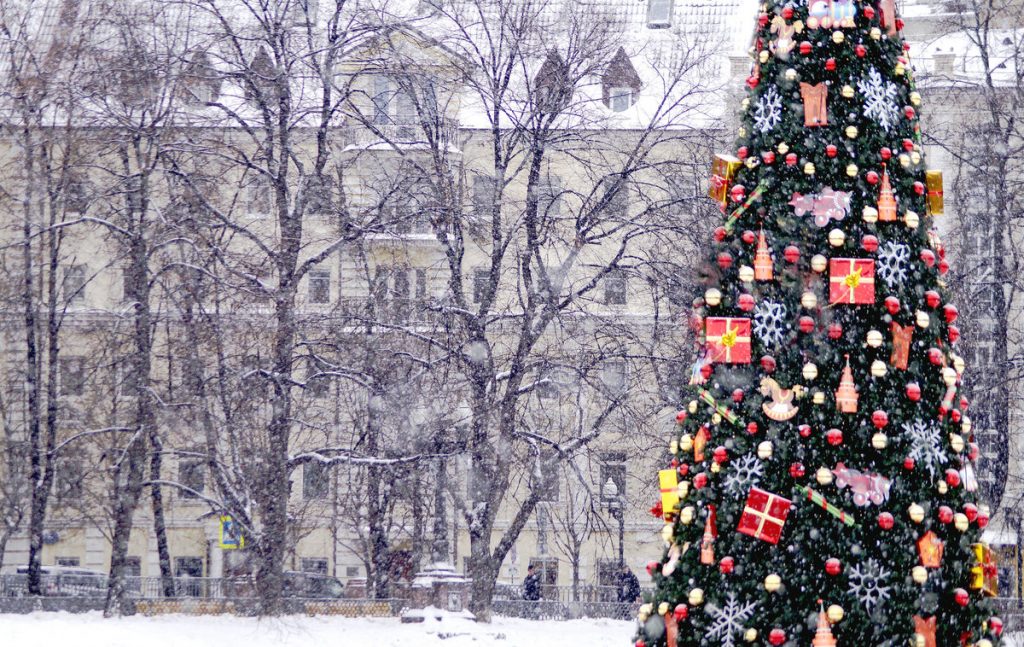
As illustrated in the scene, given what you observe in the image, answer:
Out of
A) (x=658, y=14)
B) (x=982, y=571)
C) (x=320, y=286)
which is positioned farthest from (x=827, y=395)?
(x=658, y=14)

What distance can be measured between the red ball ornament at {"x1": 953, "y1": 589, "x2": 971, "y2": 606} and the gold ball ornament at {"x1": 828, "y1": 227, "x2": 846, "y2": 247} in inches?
86.2

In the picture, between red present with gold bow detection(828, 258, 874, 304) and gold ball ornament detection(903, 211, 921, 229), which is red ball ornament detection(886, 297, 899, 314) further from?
gold ball ornament detection(903, 211, 921, 229)

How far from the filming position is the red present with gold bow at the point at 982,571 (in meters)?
9.02

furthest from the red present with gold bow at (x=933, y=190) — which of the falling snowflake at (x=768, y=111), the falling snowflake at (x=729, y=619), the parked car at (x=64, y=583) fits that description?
the parked car at (x=64, y=583)

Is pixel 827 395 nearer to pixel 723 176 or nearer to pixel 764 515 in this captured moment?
pixel 764 515

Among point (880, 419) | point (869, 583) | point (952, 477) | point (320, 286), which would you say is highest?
point (320, 286)

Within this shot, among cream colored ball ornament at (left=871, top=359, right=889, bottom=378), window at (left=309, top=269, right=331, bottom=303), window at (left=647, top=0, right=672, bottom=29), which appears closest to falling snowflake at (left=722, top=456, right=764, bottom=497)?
cream colored ball ornament at (left=871, top=359, right=889, bottom=378)

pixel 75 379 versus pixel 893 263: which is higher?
pixel 75 379

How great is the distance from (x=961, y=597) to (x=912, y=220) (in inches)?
90.3

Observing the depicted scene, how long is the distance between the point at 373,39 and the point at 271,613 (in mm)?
8593

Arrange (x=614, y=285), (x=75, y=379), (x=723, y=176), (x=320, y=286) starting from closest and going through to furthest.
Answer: (x=723, y=176) → (x=614, y=285) → (x=75, y=379) → (x=320, y=286)

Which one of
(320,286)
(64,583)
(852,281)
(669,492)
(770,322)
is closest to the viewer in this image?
(852,281)

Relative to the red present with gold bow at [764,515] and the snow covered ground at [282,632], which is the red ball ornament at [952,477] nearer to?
the red present with gold bow at [764,515]

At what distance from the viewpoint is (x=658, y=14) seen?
134 ft
